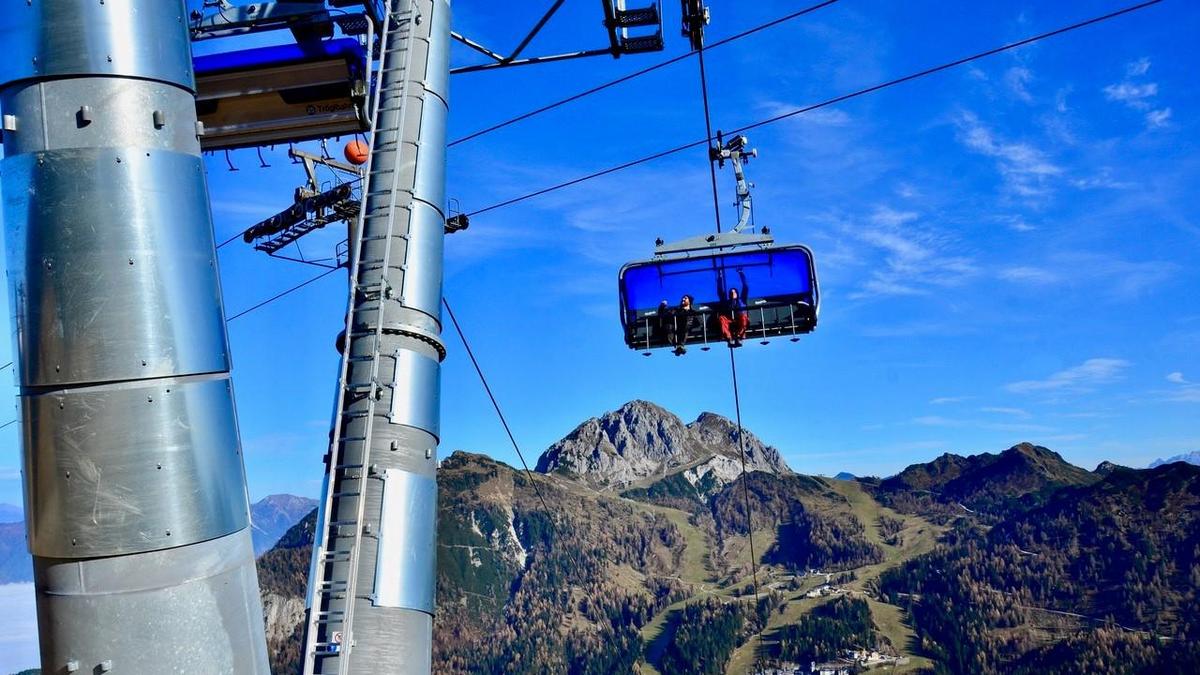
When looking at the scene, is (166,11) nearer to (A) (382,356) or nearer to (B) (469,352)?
(A) (382,356)

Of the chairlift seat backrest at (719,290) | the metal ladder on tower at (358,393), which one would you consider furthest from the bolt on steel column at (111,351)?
the chairlift seat backrest at (719,290)

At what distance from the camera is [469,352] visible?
14.3 metres

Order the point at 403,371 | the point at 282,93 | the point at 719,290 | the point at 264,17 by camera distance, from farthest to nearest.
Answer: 1. the point at 719,290
2. the point at 282,93
3. the point at 264,17
4. the point at 403,371

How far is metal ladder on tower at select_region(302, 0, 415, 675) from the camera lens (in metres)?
8.03

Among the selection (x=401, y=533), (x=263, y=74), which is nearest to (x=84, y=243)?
(x=401, y=533)

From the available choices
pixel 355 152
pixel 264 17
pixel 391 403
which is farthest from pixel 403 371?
pixel 355 152

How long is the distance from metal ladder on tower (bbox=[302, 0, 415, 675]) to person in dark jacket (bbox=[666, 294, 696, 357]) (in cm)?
1496

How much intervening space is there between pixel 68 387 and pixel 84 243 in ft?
2.93

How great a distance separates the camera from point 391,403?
342 inches

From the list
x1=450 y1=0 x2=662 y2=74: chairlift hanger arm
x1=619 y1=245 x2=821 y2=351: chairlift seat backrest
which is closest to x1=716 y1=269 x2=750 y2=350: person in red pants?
x1=619 y1=245 x2=821 y2=351: chairlift seat backrest

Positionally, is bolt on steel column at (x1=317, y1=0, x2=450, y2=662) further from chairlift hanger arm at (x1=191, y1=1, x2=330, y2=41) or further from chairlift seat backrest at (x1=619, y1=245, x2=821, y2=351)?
chairlift seat backrest at (x1=619, y1=245, x2=821, y2=351)

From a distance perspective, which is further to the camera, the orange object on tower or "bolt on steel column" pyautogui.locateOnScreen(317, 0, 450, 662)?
the orange object on tower

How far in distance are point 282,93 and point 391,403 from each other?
39.6 feet

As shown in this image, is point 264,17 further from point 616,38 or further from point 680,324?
point 680,324
